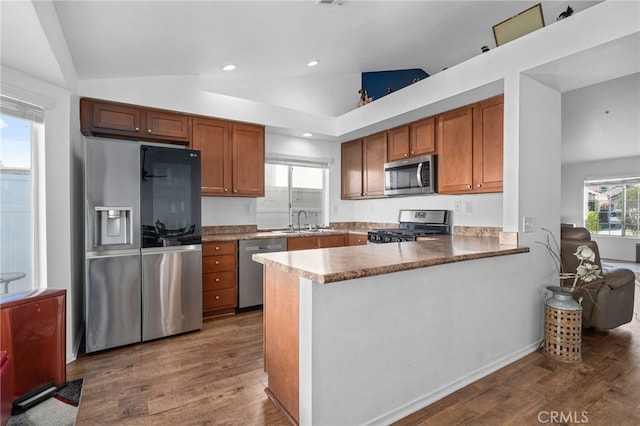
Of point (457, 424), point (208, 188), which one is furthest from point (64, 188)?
point (457, 424)

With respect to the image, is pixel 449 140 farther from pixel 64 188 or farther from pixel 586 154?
pixel 586 154

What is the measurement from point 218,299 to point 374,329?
91.4 inches

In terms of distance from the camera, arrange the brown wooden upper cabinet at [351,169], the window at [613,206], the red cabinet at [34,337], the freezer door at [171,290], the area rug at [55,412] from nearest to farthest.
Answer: the area rug at [55,412] < the red cabinet at [34,337] < the freezer door at [171,290] < the brown wooden upper cabinet at [351,169] < the window at [613,206]

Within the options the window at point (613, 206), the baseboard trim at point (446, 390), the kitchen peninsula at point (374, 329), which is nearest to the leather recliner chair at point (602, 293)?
the baseboard trim at point (446, 390)

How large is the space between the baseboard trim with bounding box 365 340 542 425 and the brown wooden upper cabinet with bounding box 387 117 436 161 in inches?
86.6

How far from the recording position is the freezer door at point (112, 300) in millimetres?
2611

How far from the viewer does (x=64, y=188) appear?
98.6 inches

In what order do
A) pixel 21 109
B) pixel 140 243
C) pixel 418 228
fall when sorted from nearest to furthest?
pixel 21 109
pixel 140 243
pixel 418 228

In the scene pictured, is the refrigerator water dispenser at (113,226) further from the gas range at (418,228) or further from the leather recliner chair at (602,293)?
the leather recliner chair at (602,293)

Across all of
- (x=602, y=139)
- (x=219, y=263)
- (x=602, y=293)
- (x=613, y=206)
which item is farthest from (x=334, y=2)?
(x=613, y=206)

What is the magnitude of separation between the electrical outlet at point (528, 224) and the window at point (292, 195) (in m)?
2.96

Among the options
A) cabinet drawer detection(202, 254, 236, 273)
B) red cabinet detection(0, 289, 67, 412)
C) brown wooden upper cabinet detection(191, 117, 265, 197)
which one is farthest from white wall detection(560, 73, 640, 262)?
red cabinet detection(0, 289, 67, 412)

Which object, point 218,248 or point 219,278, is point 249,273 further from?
point 218,248

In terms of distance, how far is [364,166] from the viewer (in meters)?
4.75
